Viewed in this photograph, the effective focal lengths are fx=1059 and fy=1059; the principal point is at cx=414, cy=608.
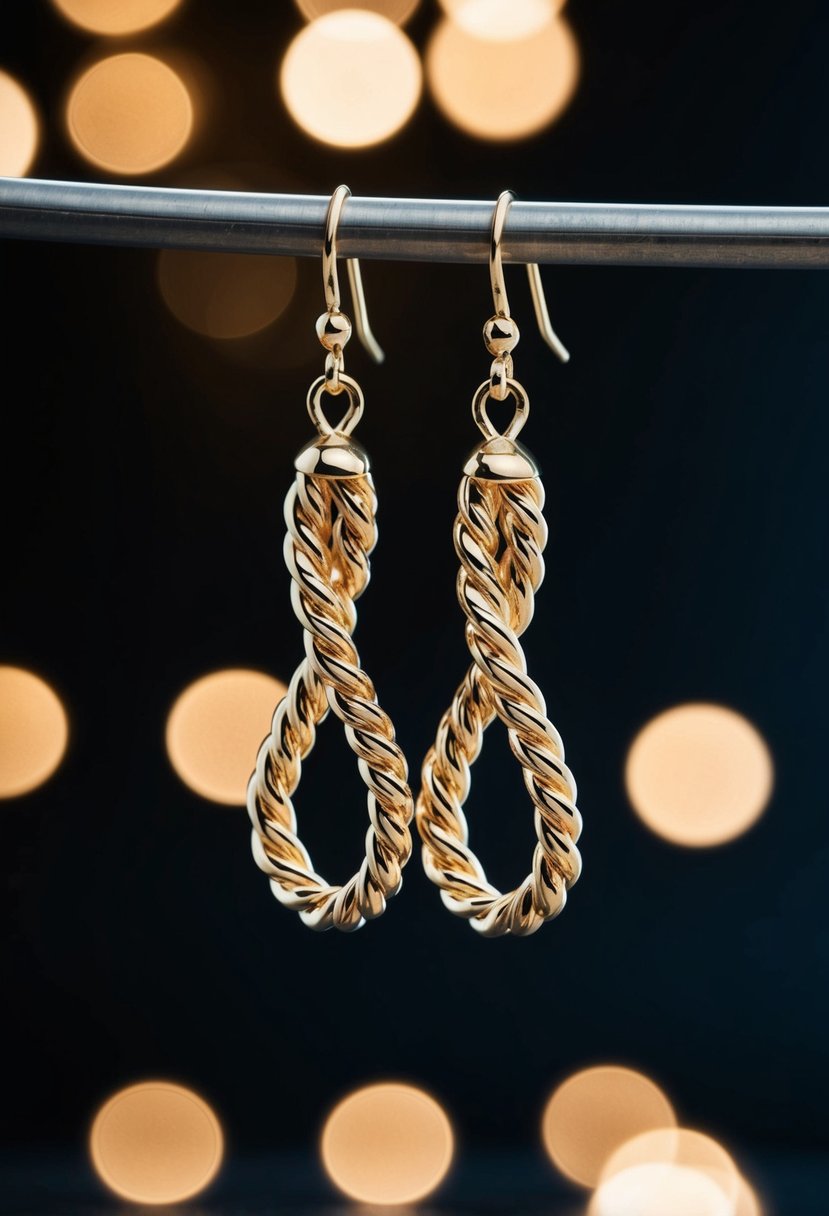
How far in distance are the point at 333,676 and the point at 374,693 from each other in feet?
0.07

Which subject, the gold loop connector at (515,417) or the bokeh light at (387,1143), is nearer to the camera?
the gold loop connector at (515,417)

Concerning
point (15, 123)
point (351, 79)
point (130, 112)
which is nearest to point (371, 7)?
point (351, 79)

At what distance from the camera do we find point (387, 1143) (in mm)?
1198

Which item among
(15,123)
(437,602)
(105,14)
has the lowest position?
(437,602)

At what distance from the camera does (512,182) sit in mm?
1128

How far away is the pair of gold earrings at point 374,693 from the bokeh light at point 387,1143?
819mm

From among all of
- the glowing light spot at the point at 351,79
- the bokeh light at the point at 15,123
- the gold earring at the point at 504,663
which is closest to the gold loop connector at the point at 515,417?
the gold earring at the point at 504,663

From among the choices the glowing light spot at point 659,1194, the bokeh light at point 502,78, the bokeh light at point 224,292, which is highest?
the bokeh light at point 502,78

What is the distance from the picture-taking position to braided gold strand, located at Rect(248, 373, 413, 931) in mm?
487

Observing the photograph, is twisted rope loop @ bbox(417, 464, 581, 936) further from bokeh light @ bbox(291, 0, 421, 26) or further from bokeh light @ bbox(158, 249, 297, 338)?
bokeh light @ bbox(291, 0, 421, 26)

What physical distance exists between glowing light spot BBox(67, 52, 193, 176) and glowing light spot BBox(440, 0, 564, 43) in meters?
0.30

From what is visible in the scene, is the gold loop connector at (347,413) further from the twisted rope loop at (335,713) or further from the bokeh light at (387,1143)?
the bokeh light at (387,1143)

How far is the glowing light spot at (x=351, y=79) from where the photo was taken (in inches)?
44.6

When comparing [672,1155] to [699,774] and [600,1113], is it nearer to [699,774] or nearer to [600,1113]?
[600,1113]
